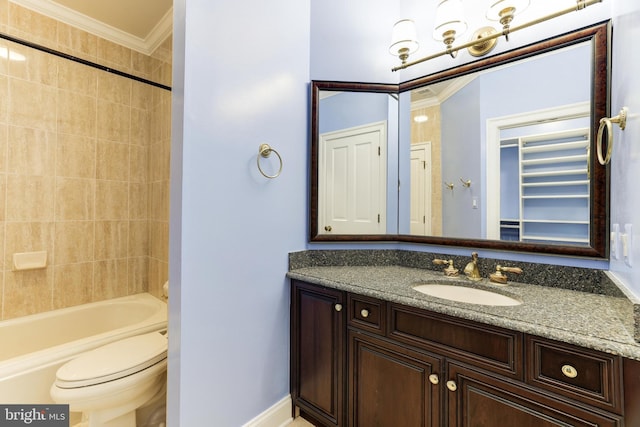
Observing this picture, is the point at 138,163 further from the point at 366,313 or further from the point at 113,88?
the point at 366,313

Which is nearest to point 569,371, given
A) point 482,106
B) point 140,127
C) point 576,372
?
point 576,372

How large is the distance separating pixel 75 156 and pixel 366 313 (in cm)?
247

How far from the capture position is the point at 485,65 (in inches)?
57.9

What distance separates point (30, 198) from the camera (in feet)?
6.46

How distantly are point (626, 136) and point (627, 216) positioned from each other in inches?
10.7

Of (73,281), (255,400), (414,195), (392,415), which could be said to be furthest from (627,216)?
(73,281)

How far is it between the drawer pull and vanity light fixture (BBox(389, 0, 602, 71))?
4.51 feet

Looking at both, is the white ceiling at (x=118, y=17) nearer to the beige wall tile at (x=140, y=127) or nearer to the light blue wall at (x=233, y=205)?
the beige wall tile at (x=140, y=127)

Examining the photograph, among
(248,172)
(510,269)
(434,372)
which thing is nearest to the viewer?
(434,372)

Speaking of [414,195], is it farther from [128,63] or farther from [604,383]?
[128,63]

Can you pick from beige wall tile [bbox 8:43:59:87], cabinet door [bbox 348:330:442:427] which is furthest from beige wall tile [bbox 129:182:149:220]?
cabinet door [bbox 348:330:442:427]

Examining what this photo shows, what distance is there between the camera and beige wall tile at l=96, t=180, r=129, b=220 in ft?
7.45

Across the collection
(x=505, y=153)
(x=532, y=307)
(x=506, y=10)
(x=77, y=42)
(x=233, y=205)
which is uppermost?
(x=77, y=42)

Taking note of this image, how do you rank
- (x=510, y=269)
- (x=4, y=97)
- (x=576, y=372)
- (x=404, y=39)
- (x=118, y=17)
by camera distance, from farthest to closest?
(x=118, y=17), (x=4, y=97), (x=404, y=39), (x=510, y=269), (x=576, y=372)
